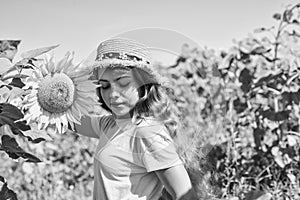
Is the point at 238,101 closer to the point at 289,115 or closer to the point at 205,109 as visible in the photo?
the point at 289,115

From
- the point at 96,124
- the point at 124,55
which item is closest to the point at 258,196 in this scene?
the point at 96,124

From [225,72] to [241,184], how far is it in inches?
23.3

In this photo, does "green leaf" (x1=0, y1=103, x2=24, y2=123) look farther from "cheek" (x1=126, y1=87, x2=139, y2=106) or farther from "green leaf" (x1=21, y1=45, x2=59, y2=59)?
"cheek" (x1=126, y1=87, x2=139, y2=106)

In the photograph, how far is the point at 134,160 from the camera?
4.72 ft

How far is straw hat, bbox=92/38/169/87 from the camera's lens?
1351 millimetres

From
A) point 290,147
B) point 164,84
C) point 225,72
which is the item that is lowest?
point 290,147

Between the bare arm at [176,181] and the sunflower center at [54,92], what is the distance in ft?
1.39

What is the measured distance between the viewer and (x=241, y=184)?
2.68 meters

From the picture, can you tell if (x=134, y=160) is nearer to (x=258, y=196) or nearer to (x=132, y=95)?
(x=132, y=95)

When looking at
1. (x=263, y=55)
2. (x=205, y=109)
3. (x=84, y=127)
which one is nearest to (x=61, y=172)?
(x=205, y=109)

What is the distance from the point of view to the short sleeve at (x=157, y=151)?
1.39 metres

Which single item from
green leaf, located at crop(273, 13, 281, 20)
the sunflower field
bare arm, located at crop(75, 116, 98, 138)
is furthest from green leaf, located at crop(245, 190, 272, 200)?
green leaf, located at crop(273, 13, 281, 20)

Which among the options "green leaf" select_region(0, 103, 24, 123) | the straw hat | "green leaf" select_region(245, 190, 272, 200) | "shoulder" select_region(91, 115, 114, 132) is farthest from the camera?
"green leaf" select_region(245, 190, 272, 200)

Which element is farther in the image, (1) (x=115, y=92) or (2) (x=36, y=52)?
(1) (x=115, y=92)
